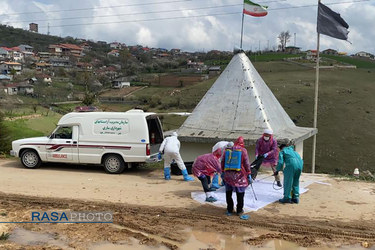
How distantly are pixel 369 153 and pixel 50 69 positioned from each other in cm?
11500

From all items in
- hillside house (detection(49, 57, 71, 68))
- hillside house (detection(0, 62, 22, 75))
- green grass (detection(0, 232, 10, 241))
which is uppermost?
hillside house (detection(49, 57, 71, 68))

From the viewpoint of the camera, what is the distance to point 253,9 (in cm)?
1623

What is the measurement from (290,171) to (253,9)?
31.8 ft

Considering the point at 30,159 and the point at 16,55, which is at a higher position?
the point at 16,55

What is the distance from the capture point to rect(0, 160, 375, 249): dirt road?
6.84 m

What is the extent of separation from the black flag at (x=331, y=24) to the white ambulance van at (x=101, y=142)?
29.4ft

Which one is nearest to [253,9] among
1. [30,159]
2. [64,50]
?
[30,159]

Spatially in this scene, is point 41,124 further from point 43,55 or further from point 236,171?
point 43,55

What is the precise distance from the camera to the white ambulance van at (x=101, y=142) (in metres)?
12.2

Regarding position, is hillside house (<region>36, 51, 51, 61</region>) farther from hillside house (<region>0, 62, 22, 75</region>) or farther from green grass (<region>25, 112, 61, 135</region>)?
green grass (<region>25, 112, 61, 135</region>)

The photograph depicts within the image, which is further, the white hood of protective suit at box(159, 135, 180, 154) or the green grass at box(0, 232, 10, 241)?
the white hood of protective suit at box(159, 135, 180, 154)

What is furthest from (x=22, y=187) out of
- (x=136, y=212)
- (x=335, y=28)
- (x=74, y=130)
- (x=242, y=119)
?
(x=335, y=28)

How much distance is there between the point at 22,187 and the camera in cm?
1052

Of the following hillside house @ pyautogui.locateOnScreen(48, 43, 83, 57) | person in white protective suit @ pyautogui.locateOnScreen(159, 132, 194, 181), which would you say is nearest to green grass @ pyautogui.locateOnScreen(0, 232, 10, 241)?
person in white protective suit @ pyautogui.locateOnScreen(159, 132, 194, 181)
